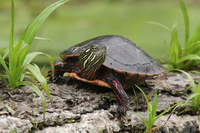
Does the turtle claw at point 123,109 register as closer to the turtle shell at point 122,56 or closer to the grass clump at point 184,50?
the turtle shell at point 122,56

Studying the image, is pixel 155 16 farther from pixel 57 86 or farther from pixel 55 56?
pixel 57 86

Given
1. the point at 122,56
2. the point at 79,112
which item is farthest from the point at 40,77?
the point at 122,56

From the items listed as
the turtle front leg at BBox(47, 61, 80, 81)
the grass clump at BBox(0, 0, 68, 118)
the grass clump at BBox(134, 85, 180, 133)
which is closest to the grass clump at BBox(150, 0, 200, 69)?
the grass clump at BBox(134, 85, 180, 133)

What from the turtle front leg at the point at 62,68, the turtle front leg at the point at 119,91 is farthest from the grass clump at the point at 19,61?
the turtle front leg at the point at 119,91

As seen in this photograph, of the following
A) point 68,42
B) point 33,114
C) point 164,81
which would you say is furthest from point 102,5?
point 33,114

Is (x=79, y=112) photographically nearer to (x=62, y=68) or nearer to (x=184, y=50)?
(x=62, y=68)
